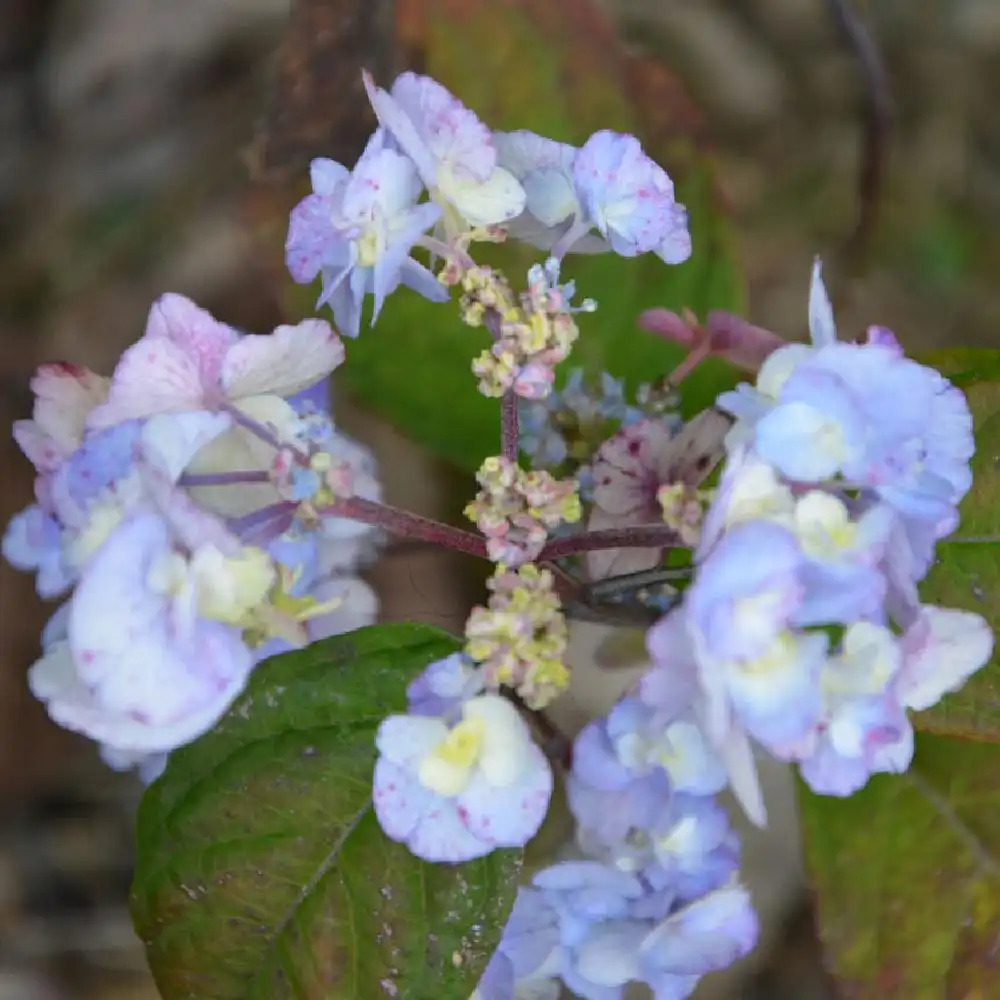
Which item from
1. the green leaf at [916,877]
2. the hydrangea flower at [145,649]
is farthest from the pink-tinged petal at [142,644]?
the green leaf at [916,877]

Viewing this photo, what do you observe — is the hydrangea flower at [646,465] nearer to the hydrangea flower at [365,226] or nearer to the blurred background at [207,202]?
the hydrangea flower at [365,226]

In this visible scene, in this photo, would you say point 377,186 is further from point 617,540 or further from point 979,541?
point 979,541

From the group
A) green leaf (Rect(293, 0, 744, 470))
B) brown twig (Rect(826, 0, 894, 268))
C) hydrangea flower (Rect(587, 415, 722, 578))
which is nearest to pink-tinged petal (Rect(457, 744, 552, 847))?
hydrangea flower (Rect(587, 415, 722, 578))

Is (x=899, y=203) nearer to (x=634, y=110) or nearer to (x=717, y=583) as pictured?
(x=634, y=110)

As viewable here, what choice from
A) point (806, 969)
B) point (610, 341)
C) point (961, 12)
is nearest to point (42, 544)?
point (610, 341)

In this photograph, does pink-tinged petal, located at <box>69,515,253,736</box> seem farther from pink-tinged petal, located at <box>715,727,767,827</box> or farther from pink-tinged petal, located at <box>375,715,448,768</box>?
pink-tinged petal, located at <box>715,727,767,827</box>
